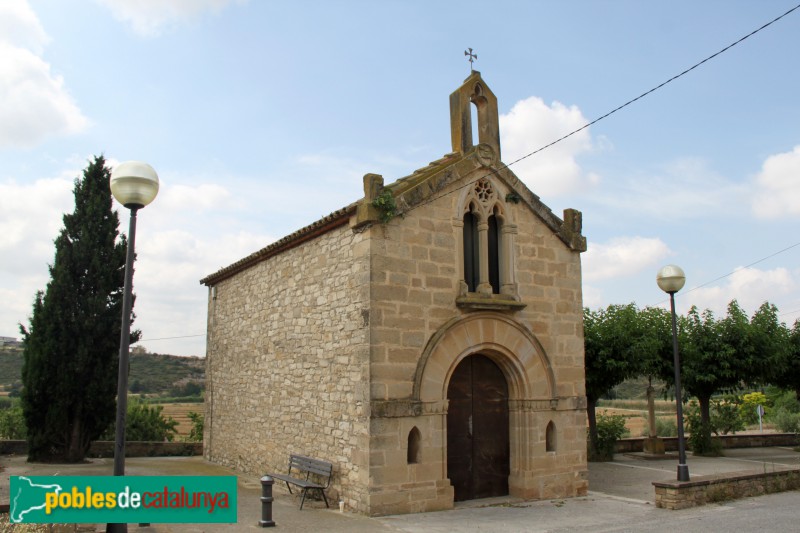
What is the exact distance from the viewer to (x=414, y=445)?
1038 centimetres

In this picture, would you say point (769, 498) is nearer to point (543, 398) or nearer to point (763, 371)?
point (543, 398)

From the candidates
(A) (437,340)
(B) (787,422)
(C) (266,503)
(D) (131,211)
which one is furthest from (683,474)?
(B) (787,422)

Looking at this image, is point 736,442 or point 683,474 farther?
point 736,442

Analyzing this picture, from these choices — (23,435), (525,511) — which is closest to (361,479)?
(525,511)

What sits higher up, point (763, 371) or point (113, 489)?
point (763, 371)

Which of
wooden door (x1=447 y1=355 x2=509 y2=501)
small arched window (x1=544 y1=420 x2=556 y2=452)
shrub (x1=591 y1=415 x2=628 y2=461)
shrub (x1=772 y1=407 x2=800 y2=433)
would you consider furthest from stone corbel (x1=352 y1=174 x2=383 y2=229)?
shrub (x1=772 y1=407 x2=800 y2=433)

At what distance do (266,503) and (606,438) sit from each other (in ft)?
39.2

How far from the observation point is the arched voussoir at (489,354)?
413 inches

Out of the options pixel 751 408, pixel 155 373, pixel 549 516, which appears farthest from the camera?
pixel 155 373

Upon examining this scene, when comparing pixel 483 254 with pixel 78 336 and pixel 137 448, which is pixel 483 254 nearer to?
pixel 78 336

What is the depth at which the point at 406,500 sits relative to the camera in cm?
998

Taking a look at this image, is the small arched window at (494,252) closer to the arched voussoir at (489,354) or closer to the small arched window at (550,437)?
the arched voussoir at (489,354)

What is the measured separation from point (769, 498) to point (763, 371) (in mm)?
9440

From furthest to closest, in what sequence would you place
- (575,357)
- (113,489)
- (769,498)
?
(575,357) < (769,498) < (113,489)
